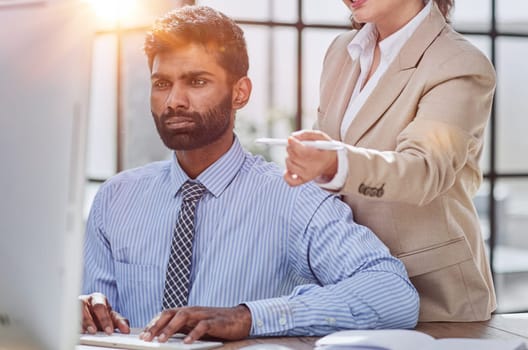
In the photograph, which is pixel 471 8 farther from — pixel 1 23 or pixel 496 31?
pixel 1 23

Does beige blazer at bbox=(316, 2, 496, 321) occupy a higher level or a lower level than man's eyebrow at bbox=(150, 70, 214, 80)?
lower

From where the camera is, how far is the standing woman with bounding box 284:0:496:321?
176 cm

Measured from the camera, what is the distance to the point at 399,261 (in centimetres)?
184

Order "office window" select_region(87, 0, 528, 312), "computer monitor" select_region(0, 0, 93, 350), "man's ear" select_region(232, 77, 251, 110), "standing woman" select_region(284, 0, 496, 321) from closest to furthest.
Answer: "computer monitor" select_region(0, 0, 93, 350) < "standing woman" select_region(284, 0, 496, 321) < "man's ear" select_region(232, 77, 251, 110) < "office window" select_region(87, 0, 528, 312)

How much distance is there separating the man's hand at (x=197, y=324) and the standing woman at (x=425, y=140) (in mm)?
343

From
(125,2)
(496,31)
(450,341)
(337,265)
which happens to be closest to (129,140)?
(125,2)

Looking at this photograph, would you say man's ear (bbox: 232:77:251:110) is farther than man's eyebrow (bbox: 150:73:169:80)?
Yes

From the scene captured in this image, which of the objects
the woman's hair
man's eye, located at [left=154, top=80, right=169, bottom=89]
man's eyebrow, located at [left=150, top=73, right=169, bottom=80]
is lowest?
man's eye, located at [left=154, top=80, right=169, bottom=89]

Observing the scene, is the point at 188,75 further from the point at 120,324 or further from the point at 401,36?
the point at 120,324

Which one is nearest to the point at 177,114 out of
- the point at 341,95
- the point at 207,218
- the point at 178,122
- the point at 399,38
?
the point at 178,122

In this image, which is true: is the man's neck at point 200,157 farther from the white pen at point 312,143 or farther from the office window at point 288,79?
the office window at point 288,79

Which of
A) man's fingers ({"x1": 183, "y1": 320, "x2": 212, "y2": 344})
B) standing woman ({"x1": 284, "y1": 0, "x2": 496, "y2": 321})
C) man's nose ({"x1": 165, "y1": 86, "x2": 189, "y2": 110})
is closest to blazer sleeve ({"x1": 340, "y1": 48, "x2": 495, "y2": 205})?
standing woman ({"x1": 284, "y1": 0, "x2": 496, "y2": 321})

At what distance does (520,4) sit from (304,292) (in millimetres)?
3372

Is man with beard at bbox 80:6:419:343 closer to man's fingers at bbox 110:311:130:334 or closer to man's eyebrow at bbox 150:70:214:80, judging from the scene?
man's eyebrow at bbox 150:70:214:80
